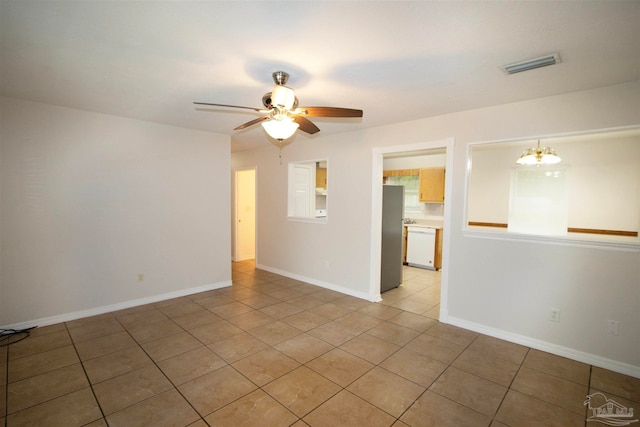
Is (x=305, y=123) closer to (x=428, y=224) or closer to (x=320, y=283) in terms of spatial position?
(x=320, y=283)

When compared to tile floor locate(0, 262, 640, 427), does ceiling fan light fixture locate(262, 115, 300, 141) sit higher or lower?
higher

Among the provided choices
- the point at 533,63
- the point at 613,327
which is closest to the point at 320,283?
the point at 613,327

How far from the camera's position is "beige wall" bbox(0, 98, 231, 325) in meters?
3.16

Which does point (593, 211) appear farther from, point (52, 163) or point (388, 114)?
point (52, 163)

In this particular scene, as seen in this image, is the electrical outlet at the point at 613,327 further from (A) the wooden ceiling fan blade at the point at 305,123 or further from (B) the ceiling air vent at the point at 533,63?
(A) the wooden ceiling fan blade at the point at 305,123

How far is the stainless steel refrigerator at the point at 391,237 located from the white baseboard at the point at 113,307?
2708 mm

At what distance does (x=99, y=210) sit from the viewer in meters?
3.65

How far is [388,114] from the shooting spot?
11.4 feet

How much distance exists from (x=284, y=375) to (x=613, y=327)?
9.76 ft

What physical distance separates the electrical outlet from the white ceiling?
6.92ft

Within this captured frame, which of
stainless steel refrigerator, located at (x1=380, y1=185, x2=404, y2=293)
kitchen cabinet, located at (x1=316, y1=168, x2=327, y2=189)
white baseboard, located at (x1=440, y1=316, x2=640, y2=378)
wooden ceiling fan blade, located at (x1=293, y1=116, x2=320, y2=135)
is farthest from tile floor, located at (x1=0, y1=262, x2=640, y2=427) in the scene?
kitchen cabinet, located at (x1=316, y1=168, x2=327, y2=189)

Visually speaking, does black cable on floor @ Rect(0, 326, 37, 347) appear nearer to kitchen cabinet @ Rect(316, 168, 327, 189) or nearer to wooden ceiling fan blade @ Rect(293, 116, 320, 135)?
wooden ceiling fan blade @ Rect(293, 116, 320, 135)

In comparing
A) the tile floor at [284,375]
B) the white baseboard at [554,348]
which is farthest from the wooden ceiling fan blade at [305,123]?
the white baseboard at [554,348]

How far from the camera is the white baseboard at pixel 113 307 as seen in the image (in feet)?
10.8
